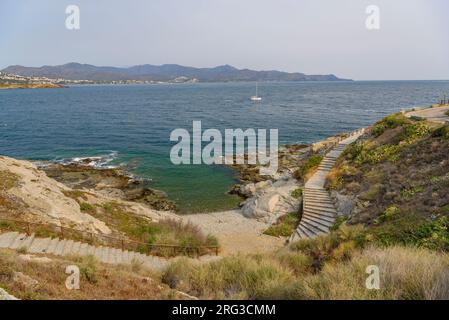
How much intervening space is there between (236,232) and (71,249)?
427 inches

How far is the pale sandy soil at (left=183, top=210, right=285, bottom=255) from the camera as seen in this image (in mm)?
18875

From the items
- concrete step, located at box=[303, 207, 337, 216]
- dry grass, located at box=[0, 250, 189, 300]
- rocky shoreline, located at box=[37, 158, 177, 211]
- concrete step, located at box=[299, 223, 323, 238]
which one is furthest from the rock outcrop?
concrete step, located at box=[303, 207, 337, 216]

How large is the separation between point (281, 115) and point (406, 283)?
236 feet

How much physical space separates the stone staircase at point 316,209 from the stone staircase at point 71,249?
28.8 ft

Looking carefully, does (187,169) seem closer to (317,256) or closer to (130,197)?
(130,197)

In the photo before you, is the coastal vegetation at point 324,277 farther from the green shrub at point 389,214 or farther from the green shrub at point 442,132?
the green shrub at point 442,132

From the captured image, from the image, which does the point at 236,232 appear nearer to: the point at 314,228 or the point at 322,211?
the point at 314,228

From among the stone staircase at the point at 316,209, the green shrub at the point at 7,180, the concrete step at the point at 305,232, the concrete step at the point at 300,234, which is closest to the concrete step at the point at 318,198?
the stone staircase at the point at 316,209

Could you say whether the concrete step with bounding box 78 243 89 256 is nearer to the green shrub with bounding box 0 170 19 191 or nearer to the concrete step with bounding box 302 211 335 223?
the green shrub with bounding box 0 170 19 191

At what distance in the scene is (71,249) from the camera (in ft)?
45.0

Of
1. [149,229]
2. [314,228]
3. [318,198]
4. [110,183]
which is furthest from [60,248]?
[110,183]

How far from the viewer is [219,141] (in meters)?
49.9

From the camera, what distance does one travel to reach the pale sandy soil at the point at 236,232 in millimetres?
18875
